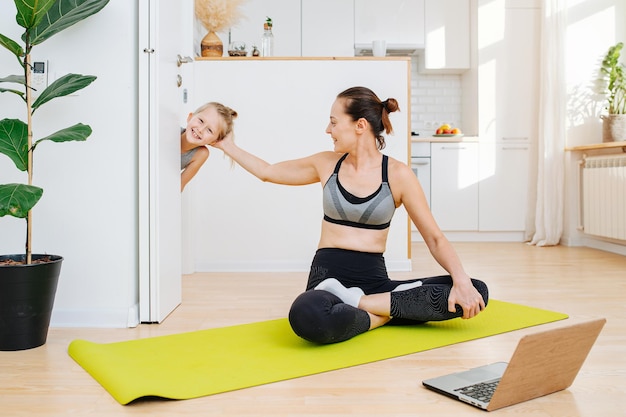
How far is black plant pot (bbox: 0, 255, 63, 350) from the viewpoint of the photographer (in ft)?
6.64

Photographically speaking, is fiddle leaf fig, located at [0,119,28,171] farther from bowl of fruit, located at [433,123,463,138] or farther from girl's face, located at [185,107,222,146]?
bowl of fruit, located at [433,123,463,138]

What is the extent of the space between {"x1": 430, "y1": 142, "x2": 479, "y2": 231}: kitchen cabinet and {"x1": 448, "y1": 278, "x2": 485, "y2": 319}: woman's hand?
3665 mm

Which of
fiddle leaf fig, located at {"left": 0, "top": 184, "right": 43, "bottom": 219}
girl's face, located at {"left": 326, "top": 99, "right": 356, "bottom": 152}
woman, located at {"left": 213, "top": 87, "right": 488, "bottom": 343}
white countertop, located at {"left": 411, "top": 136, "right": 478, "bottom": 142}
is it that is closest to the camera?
fiddle leaf fig, located at {"left": 0, "top": 184, "right": 43, "bottom": 219}

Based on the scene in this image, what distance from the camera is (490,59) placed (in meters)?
5.86

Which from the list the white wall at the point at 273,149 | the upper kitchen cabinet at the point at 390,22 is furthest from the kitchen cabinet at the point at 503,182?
the white wall at the point at 273,149

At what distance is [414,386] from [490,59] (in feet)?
15.6

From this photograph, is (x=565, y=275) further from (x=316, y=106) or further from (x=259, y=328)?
(x=259, y=328)

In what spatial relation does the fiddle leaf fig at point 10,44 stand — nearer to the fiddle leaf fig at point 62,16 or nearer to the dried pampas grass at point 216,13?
the fiddle leaf fig at point 62,16

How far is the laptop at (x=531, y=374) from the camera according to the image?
148 cm

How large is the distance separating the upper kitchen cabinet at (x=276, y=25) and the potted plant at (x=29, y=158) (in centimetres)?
413

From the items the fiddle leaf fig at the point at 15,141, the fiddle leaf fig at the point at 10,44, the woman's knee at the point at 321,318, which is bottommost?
the woman's knee at the point at 321,318

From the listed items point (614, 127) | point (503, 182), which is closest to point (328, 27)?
point (503, 182)

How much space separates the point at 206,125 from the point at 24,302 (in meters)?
1.12

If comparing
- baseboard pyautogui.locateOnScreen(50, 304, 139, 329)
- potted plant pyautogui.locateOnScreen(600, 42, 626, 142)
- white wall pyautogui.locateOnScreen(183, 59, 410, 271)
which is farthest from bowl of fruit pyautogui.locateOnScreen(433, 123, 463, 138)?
baseboard pyautogui.locateOnScreen(50, 304, 139, 329)
